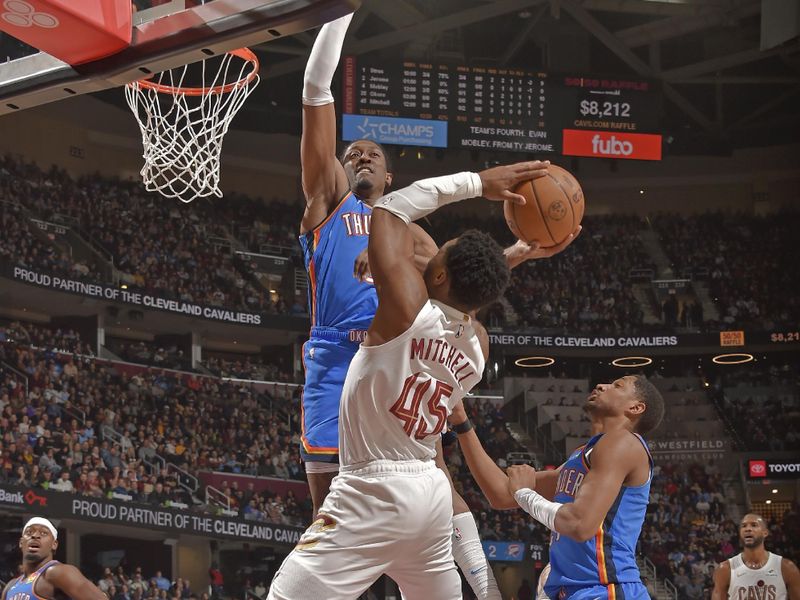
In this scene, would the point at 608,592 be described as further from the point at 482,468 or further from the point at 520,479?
the point at 482,468

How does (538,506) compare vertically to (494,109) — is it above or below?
below

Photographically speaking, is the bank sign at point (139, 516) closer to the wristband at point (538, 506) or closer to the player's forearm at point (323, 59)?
the wristband at point (538, 506)

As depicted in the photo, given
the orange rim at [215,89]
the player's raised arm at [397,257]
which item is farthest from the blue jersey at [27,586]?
the player's raised arm at [397,257]

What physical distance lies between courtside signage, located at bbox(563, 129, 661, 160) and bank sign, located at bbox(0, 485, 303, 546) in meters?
8.86

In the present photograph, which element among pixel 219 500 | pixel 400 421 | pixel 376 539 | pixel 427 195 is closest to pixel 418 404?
pixel 400 421

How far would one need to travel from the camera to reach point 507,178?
4.27 m

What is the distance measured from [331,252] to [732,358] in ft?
78.4

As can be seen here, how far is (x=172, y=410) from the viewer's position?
67.9 feet

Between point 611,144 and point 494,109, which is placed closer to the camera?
point 494,109

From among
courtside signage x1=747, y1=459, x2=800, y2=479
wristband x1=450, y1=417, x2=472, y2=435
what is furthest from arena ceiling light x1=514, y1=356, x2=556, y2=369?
wristband x1=450, y1=417, x2=472, y2=435

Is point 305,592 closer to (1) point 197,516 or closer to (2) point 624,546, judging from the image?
(2) point 624,546

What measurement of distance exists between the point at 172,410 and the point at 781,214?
1638 cm

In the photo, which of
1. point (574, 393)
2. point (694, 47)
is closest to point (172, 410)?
point (574, 393)

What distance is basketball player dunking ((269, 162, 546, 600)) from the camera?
3693 mm
